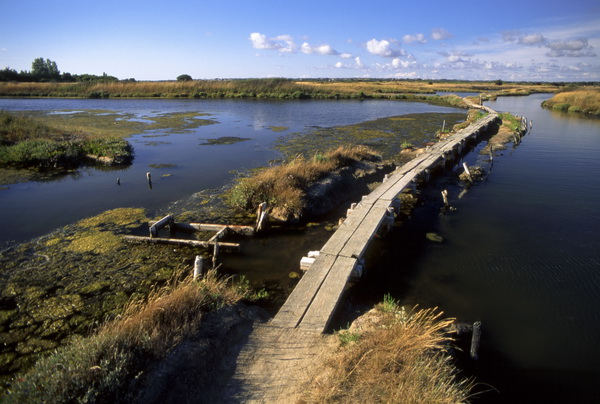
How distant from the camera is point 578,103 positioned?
2142 inches

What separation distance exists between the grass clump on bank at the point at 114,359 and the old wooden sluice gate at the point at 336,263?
6.26 ft

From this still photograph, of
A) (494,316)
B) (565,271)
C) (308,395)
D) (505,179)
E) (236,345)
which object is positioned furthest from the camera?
(505,179)

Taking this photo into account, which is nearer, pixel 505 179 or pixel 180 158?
pixel 505 179

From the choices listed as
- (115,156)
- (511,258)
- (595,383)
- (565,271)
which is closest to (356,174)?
(511,258)

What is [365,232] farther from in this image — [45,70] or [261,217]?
[45,70]

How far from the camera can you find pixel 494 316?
8.74 meters

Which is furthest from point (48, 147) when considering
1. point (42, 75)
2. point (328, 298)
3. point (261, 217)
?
point (42, 75)

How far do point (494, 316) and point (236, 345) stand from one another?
6.41 metres

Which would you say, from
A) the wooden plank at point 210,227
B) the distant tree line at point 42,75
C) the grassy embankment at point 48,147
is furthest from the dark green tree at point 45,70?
the wooden plank at point 210,227

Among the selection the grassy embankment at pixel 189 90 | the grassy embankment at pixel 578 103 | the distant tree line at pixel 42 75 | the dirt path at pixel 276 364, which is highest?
the distant tree line at pixel 42 75

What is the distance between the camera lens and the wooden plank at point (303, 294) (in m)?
7.25

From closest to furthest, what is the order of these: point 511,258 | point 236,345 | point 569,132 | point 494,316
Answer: point 236,345, point 494,316, point 511,258, point 569,132

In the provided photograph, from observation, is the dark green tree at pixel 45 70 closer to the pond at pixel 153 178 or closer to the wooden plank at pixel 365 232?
the pond at pixel 153 178

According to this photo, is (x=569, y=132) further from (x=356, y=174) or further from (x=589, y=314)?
(x=589, y=314)
